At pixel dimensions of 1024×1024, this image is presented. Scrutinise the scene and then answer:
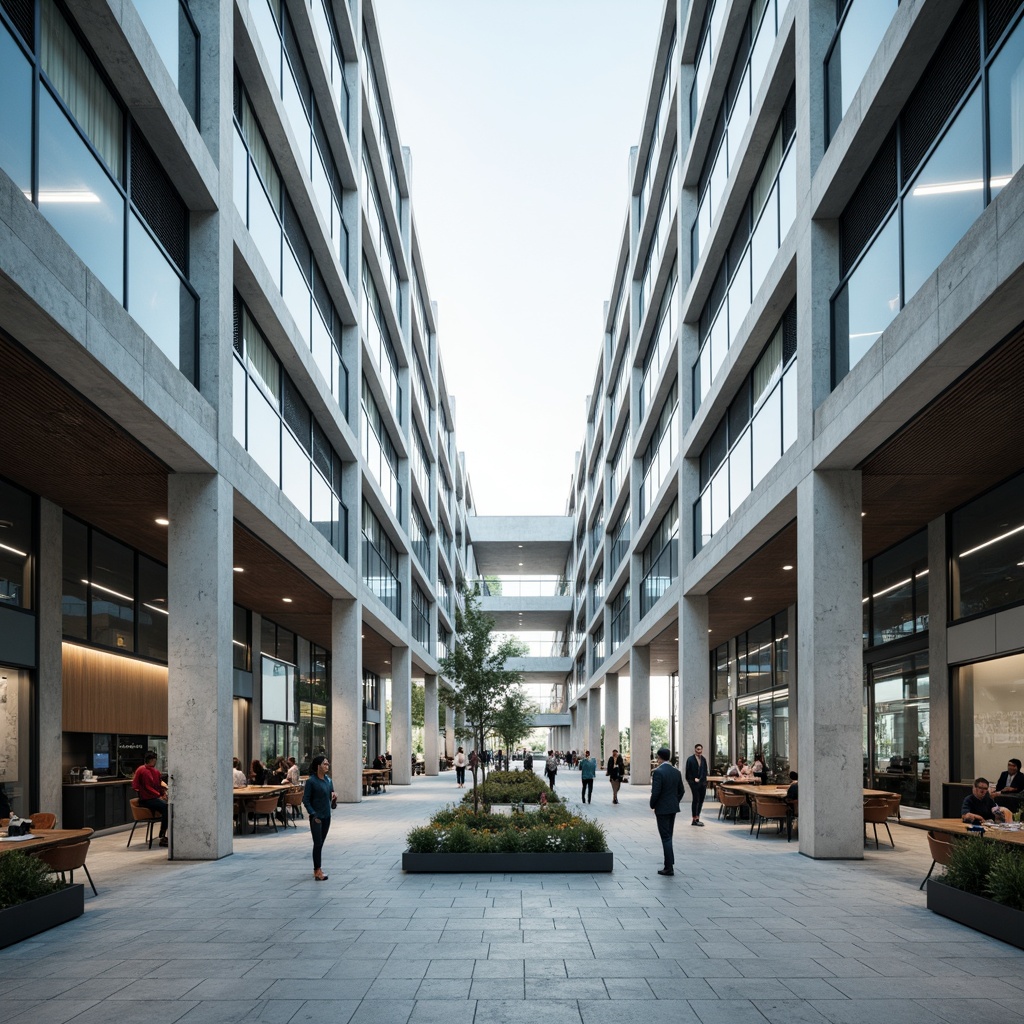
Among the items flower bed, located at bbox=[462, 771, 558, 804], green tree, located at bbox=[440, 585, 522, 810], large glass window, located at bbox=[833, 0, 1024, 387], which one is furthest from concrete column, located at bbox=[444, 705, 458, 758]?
large glass window, located at bbox=[833, 0, 1024, 387]

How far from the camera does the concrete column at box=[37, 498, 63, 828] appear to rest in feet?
56.7

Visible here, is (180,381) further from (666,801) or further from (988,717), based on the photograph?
(988,717)

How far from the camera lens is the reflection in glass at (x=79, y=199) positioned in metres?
10.5

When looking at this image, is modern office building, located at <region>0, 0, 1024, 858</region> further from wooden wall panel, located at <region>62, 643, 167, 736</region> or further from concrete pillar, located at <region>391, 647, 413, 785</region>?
concrete pillar, located at <region>391, 647, 413, 785</region>

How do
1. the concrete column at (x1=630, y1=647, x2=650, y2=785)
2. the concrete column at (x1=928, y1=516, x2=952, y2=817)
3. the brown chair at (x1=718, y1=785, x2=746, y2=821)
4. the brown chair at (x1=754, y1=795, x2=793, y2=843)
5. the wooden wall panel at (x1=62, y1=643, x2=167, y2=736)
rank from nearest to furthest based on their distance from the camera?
1. the wooden wall panel at (x1=62, y1=643, x2=167, y2=736)
2. the brown chair at (x1=754, y1=795, x2=793, y2=843)
3. the concrete column at (x1=928, y1=516, x2=952, y2=817)
4. the brown chair at (x1=718, y1=785, x2=746, y2=821)
5. the concrete column at (x1=630, y1=647, x2=650, y2=785)

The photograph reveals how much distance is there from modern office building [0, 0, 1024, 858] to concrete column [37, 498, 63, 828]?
0.08m

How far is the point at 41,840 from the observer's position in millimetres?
11375

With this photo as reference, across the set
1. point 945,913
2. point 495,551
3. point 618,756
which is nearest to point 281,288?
point 945,913

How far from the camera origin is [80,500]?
17.5 m

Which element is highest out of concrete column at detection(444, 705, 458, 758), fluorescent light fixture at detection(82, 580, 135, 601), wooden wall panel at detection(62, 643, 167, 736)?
fluorescent light fixture at detection(82, 580, 135, 601)

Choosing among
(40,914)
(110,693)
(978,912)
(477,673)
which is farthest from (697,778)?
(40,914)

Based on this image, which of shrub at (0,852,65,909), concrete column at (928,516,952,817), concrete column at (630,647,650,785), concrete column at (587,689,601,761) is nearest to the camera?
shrub at (0,852,65,909)

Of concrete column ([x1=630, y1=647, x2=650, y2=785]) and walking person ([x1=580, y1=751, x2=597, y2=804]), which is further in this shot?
concrete column ([x1=630, y1=647, x2=650, y2=785])

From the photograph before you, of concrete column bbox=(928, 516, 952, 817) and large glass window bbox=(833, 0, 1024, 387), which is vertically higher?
large glass window bbox=(833, 0, 1024, 387)
